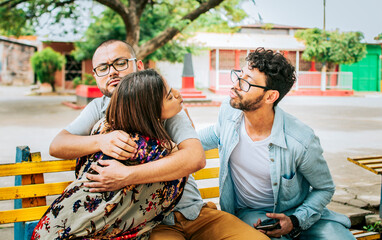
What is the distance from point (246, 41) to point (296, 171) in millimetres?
25499

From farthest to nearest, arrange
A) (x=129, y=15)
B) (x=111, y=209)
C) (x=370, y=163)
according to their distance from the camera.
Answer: (x=129, y=15)
(x=370, y=163)
(x=111, y=209)

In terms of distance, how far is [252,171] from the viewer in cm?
231

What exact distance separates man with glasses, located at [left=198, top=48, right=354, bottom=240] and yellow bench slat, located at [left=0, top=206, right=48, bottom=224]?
3.62 feet

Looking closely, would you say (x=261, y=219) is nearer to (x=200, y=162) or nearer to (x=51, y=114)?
(x=200, y=162)

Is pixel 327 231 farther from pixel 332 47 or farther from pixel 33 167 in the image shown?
pixel 332 47

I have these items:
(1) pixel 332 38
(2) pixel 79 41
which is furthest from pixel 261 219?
(1) pixel 332 38

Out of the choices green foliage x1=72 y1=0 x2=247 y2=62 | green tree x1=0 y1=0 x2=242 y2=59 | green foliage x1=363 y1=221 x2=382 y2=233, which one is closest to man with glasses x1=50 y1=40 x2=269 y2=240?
green foliage x1=363 y1=221 x2=382 y2=233

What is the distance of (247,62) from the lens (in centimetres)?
236

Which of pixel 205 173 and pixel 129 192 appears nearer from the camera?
pixel 129 192

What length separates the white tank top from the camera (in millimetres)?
2291

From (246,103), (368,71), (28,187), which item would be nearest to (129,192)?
(28,187)

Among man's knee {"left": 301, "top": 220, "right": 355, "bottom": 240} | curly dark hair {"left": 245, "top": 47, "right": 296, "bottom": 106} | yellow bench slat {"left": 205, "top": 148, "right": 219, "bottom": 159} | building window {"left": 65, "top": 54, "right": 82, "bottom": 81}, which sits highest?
building window {"left": 65, "top": 54, "right": 82, "bottom": 81}

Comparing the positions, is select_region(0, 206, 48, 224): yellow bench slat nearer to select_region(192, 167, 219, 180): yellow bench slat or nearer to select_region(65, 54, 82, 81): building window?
select_region(192, 167, 219, 180): yellow bench slat

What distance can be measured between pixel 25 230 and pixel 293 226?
156cm
